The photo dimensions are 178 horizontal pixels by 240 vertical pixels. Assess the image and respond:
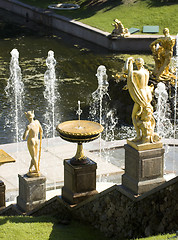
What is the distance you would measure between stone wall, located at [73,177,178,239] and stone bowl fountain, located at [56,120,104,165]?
4.03ft

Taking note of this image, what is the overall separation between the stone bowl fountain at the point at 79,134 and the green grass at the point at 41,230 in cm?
157

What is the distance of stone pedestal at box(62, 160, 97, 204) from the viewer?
14.9 m

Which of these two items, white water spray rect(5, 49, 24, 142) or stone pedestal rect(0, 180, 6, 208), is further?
white water spray rect(5, 49, 24, 142)

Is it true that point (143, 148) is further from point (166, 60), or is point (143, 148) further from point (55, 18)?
point (55, 18)

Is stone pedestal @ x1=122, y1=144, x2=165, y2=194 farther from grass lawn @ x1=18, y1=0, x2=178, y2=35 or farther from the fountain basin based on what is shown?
grass lawn @ x1=18, y1=0, x2=178, y2=35

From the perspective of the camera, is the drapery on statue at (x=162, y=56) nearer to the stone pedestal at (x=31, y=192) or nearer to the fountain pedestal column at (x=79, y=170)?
the fountain pedestal column at (x=79, y=170)

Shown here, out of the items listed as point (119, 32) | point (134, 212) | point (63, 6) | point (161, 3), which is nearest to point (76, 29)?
point (119, 32)

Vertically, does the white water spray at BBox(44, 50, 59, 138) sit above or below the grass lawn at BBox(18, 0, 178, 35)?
below

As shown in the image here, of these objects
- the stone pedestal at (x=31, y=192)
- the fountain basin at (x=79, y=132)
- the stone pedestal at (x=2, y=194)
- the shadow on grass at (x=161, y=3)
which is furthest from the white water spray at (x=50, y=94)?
the shadow on grass at (x=161, y=3)

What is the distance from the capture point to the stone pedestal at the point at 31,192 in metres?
15.5

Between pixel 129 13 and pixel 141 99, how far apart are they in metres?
32.1

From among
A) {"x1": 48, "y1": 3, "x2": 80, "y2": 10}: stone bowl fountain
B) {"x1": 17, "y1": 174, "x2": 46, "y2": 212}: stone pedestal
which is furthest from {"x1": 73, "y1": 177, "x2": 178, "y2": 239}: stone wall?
{"x1": 48, "y1": 3, "x2": 80, "y2": 10}: stone bowl fountain

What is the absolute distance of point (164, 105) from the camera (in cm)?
2683

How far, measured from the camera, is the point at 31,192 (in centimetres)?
1556
